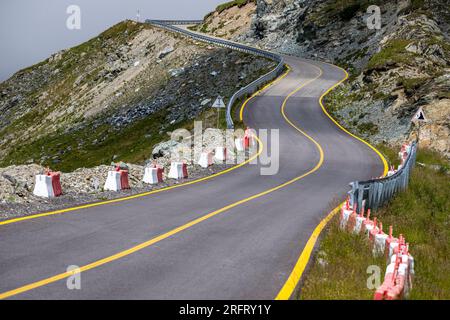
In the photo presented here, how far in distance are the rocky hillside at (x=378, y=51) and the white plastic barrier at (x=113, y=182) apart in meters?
21.7

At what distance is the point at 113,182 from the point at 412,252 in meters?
9.01

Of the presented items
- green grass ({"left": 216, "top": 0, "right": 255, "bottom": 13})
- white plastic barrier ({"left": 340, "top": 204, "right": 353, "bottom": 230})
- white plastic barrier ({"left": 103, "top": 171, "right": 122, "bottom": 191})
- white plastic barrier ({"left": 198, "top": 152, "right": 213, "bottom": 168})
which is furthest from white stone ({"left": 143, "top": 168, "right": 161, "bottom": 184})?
green grass ({"left": 216, "top": 0, "right": 255, "bottom": 13})

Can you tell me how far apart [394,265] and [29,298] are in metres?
5.06

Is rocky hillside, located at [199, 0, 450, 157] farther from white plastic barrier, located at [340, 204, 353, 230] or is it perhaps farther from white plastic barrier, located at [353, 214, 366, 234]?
white plastic barrier, located at [353, 214, 366, 234]

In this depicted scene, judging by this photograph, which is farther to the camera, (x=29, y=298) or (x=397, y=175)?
(x=397, y=175)

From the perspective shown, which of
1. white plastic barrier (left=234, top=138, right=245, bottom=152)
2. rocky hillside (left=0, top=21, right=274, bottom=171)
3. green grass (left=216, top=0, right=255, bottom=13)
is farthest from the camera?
green grass (left=216, top=0, right=255, bottom=13)

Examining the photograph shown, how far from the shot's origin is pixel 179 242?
9.93 metres

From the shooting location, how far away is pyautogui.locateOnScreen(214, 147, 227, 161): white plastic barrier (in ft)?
79.6

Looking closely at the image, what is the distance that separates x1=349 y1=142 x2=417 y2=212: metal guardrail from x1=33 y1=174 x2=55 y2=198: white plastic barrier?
8.04m

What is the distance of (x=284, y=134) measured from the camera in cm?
3216

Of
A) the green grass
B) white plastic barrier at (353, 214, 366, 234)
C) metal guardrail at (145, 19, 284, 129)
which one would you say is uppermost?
the green grass

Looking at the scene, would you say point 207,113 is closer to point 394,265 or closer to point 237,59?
point 237,59

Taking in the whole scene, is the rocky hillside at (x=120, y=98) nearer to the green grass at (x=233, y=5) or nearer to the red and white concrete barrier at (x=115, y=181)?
the green grass at (x=233, y=5)
